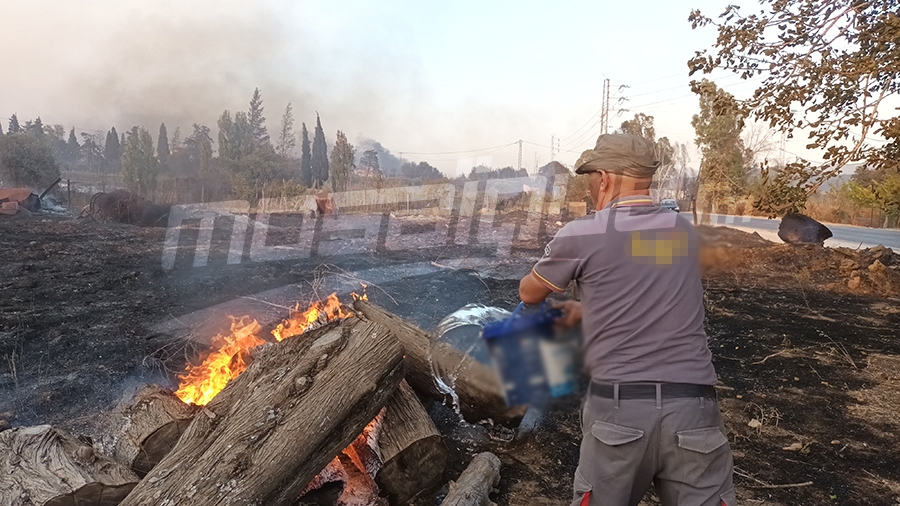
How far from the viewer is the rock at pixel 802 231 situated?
1256 centimetres

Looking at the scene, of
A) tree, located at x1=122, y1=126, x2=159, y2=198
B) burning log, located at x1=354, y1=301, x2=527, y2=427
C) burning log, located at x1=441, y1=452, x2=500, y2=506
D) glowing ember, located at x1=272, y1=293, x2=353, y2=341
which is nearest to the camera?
burning log, located at x1=441, y1=452, x2=500, y2=506

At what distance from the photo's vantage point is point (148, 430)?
295cm

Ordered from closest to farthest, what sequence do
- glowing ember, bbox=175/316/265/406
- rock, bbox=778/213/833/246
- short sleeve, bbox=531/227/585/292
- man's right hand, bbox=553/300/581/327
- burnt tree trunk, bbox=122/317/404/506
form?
short sleeve, bbox=531/227/585/292
man's right hand, bbox=553/300/581/327
burnt tree trunk, bbox=122/317/404/506
glowing ember, bbox=175/316/265/406
rock, bbox=778/213/833/246

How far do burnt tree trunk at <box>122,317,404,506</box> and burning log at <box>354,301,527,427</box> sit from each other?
0.44m

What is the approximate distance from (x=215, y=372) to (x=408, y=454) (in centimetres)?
188

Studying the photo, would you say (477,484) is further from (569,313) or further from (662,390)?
(662,390)

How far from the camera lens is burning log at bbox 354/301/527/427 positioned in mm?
3318

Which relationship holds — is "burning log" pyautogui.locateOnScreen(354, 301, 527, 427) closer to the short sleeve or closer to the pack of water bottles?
the pack of water bottles

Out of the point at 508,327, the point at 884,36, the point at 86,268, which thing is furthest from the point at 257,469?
the point at 86,268

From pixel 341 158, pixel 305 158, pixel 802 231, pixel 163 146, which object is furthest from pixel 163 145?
pixel 802 231

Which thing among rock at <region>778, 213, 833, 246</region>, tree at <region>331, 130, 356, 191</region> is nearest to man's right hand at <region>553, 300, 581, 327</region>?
rock at <region>778, 213, 833, 246</region>

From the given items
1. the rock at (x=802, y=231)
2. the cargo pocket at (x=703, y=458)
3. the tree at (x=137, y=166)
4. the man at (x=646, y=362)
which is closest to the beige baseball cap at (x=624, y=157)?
the man at (x=646, y=362)

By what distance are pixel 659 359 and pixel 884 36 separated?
579 centimetres

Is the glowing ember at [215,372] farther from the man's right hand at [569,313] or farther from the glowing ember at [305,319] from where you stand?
the man's right hand at [569,313]
